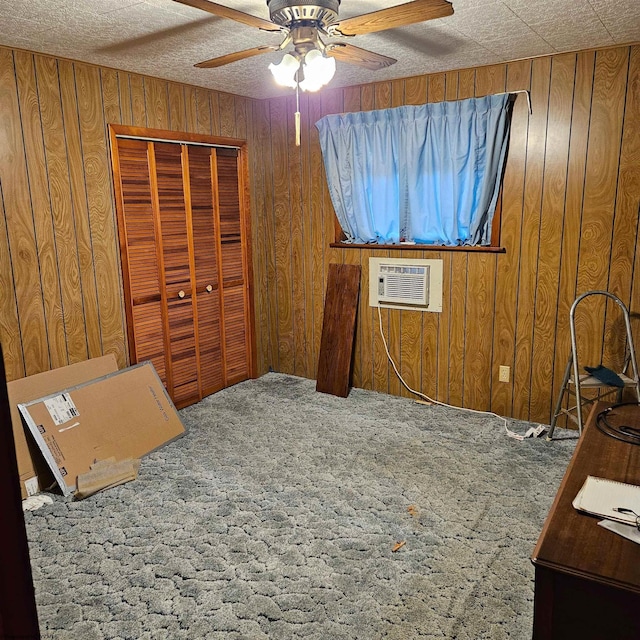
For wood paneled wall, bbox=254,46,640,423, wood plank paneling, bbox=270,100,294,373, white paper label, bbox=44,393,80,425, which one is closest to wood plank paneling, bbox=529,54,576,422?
wood paneled wall, bbox=254,46,640,423

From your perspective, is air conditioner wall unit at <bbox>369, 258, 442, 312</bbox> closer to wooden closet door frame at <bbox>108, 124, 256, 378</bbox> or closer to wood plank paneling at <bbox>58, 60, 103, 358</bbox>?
wooden closet door frame at <bbox>108, 124, 256, 378</bbox>

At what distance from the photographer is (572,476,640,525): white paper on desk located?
1.46 metres

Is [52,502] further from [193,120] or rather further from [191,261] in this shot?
[193,120]

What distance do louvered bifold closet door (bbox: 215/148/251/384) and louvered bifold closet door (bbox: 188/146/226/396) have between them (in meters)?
0.07

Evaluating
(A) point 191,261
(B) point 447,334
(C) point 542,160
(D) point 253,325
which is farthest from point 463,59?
(D) point 253,325

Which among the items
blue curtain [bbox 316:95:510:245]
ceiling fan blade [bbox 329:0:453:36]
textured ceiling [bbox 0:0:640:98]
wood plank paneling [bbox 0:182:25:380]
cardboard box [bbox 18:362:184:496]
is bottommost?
cardboard box [bbox 18:362:184:496]

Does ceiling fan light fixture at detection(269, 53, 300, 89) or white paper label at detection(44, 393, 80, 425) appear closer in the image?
ceiling fan light fixture at detection(269, 53, 300, 89)

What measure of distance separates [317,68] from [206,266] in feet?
7.38

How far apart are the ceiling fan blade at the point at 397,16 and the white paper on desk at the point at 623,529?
5.11 feet

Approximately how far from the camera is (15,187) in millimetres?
2918

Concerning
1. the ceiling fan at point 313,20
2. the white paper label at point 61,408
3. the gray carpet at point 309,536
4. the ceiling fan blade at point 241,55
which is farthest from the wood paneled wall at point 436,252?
the ceiling fan at point 313,20

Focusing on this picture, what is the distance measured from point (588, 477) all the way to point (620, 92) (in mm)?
2376

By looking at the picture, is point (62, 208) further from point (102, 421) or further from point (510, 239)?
point (510, 239)

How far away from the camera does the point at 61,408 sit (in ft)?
9.98
